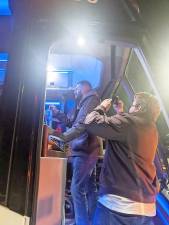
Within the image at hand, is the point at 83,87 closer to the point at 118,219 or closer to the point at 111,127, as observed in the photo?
the point at 111,127

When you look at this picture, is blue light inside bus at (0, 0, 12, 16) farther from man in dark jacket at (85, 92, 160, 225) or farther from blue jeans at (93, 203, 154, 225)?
blue jeans at (93, 203, 154, 225)

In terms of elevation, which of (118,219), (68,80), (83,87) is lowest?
(118,219)

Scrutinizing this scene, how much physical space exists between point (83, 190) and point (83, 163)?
267 mm

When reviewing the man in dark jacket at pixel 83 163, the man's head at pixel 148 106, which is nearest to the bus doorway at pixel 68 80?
the man in dark jacket at pixel 83 163

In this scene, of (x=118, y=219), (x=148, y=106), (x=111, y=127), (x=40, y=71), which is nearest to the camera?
(x=40, y=71)

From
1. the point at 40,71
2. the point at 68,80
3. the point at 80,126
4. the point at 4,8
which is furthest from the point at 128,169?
the point at 68,80

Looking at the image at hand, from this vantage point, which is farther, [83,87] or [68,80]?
[68,80]

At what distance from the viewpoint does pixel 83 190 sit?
9.34ft

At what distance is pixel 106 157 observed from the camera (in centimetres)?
215

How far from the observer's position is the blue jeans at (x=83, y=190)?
9.07 ft

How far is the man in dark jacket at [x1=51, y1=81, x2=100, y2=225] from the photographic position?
2779 mm

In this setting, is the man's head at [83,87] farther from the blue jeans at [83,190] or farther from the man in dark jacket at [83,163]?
the blue jeans at [83,190]

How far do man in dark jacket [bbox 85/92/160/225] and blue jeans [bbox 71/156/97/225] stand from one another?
27.3 inches

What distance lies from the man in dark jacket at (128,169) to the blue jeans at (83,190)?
694 mm
